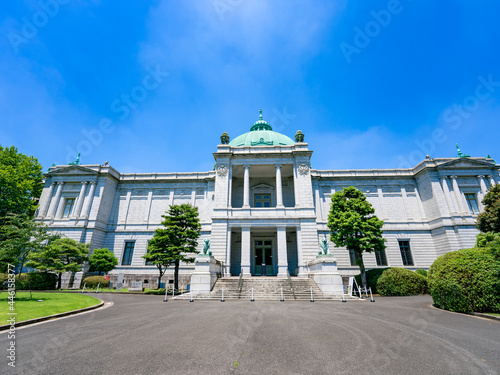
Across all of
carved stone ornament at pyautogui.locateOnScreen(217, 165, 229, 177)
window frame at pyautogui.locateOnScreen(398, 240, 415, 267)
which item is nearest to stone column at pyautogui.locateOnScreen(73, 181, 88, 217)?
carved stone ornament at pyautogui.locateOnScreen(217, 165, 229, 177)

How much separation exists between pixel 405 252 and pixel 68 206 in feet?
141

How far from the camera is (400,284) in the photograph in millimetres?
18484

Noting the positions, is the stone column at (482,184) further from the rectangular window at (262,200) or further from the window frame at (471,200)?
the rectangular window at (262,200)

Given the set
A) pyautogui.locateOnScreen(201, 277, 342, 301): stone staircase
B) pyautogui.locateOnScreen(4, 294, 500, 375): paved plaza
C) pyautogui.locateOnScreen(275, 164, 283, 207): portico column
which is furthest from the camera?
pyautogui.locateOnScreen(275, 164, 283, 207): portico column

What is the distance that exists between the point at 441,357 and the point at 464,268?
25.3 ft

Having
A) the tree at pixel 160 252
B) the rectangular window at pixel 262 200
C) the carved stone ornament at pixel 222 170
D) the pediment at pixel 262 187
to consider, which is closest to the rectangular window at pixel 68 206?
the tree at pixel 160 252

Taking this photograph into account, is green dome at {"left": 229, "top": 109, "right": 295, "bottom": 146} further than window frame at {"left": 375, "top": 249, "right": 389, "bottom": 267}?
Yes

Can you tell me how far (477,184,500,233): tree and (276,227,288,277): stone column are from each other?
17244 mm

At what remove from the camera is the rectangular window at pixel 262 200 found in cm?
2831

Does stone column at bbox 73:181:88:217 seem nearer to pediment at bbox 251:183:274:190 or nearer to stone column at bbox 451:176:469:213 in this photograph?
pediment at bbox 251:183:274:190

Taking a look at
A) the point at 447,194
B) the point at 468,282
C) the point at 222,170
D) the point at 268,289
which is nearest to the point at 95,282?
the point at 222,170

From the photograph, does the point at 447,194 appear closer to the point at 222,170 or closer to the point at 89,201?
the point at 222,170

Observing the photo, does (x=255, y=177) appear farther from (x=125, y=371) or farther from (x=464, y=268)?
(x=125, y=371)

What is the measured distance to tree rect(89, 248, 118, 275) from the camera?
23.4m
